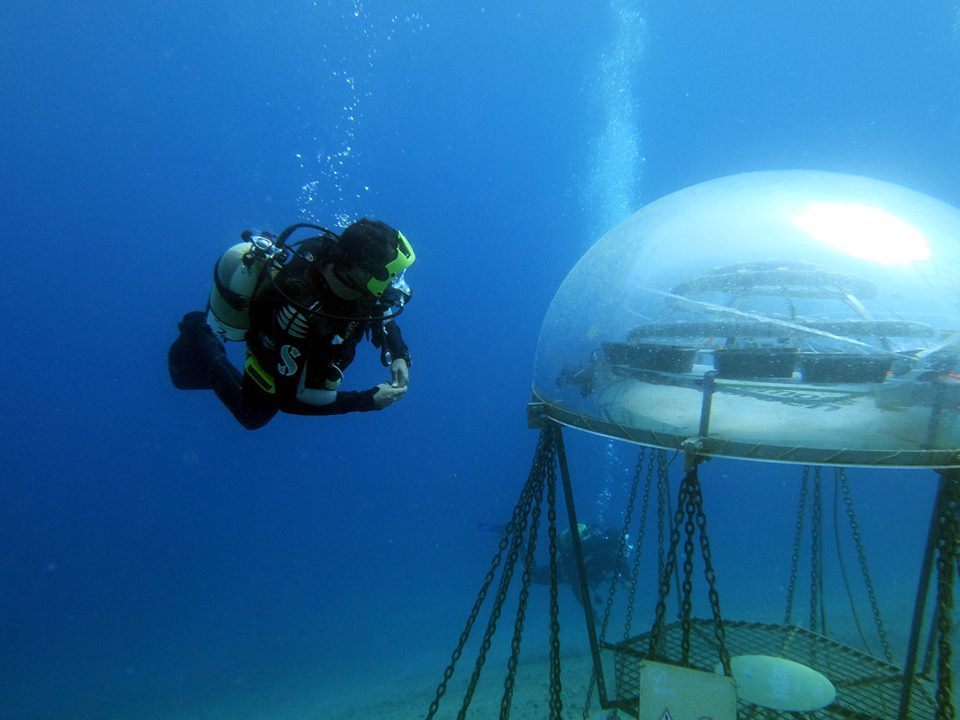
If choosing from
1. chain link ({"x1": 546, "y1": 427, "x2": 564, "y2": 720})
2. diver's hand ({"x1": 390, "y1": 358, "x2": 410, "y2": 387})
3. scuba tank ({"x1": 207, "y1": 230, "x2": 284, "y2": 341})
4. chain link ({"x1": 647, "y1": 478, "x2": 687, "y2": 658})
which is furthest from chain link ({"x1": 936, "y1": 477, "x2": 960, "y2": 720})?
scuba tank ({"x1": 207, "y1": 230, "x2": 284, "y2": 341})

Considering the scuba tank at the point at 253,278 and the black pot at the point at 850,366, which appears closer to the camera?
the black pot at the point at 850,366

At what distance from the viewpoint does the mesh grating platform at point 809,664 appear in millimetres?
3549

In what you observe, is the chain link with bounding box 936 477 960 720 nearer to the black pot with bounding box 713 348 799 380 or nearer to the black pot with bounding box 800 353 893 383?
the black pot with bounding box 800 353 893 383

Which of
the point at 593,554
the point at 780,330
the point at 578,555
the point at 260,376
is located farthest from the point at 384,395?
the point at 593,554

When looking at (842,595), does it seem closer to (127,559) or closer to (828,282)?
(828,282)

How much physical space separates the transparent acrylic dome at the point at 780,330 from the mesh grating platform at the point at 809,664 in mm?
1986

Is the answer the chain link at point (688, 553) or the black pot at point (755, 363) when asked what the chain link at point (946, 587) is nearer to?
the black pot at point (755, 363)

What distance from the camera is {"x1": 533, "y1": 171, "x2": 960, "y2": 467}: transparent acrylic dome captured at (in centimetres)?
238

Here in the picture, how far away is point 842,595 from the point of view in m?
18.8

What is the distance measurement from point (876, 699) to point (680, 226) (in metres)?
A: 3.68

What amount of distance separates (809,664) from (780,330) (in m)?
3.39

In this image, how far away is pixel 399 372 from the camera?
159 inches

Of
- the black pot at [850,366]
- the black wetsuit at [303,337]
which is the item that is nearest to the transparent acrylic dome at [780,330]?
the black pot at [850,366]

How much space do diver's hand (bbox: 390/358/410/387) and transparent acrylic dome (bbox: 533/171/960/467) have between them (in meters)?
1.17
